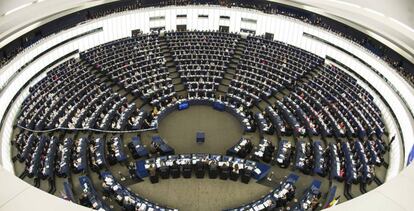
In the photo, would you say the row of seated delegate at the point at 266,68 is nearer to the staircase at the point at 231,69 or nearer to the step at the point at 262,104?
the step at the point at 262,104

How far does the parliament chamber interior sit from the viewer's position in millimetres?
26031

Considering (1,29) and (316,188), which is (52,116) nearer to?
(1,29)

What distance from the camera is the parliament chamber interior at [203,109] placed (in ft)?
85.4

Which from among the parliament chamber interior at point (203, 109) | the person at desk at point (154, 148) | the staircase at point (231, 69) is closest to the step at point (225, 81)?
the staircase at point (231, 69)

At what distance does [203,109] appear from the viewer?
114 feet

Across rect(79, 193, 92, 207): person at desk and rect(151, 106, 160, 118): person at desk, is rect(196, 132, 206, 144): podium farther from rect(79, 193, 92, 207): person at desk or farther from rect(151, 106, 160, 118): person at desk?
rect(79, 193, 92, 207): person at desk

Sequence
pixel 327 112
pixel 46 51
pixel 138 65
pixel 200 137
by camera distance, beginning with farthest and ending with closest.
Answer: pixel 138 65, pixel 46 51, pixel 327 112, pixel 200 137

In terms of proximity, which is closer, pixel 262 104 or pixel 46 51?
pixel 262 104

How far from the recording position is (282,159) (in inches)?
1104

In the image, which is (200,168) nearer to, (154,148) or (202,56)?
(154,148)

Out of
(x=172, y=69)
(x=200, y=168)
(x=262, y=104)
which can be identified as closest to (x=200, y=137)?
(x=200, y=168)

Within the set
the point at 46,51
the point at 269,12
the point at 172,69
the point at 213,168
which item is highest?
the point at 269,12

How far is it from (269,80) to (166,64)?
10486 millimetres

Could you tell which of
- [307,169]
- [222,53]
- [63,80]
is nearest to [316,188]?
[307,169]
